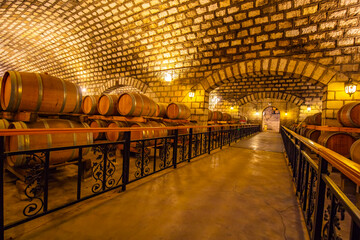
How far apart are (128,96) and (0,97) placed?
2.25 m

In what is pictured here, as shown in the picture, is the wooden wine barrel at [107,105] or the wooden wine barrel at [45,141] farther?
the wooden wine barrel at [107,105]

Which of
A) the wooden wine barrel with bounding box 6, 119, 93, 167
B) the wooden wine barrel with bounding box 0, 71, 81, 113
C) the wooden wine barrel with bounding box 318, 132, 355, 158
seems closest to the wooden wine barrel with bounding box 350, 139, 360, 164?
the wooden wine barrel with bounding box 318, 132, 355, 158

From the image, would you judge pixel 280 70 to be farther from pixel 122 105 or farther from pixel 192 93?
pixel 122 105

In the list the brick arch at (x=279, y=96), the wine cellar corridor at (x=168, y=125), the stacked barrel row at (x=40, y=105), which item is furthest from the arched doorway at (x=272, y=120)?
the stacked barrel row at (x=40, y=105)

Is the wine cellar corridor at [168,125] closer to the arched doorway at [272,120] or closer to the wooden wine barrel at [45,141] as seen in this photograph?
the wooden wine barrel at [45,141]

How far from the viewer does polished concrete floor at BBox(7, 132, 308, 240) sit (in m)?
1.43

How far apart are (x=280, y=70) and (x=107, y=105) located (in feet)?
18.9

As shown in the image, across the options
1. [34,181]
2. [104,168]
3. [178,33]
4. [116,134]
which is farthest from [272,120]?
[34,181]

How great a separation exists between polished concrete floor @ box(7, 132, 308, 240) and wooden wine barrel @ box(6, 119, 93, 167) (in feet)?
2.95

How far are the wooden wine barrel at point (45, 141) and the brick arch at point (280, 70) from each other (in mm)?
5492

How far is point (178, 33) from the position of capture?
6.50 m

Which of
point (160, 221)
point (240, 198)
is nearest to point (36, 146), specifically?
point (160, 221)

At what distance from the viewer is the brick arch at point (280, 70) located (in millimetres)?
5176

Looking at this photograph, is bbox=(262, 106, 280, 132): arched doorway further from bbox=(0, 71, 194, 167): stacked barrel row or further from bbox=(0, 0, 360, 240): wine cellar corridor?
bbox=(0, 71, 194, 167): stacked barrel row
